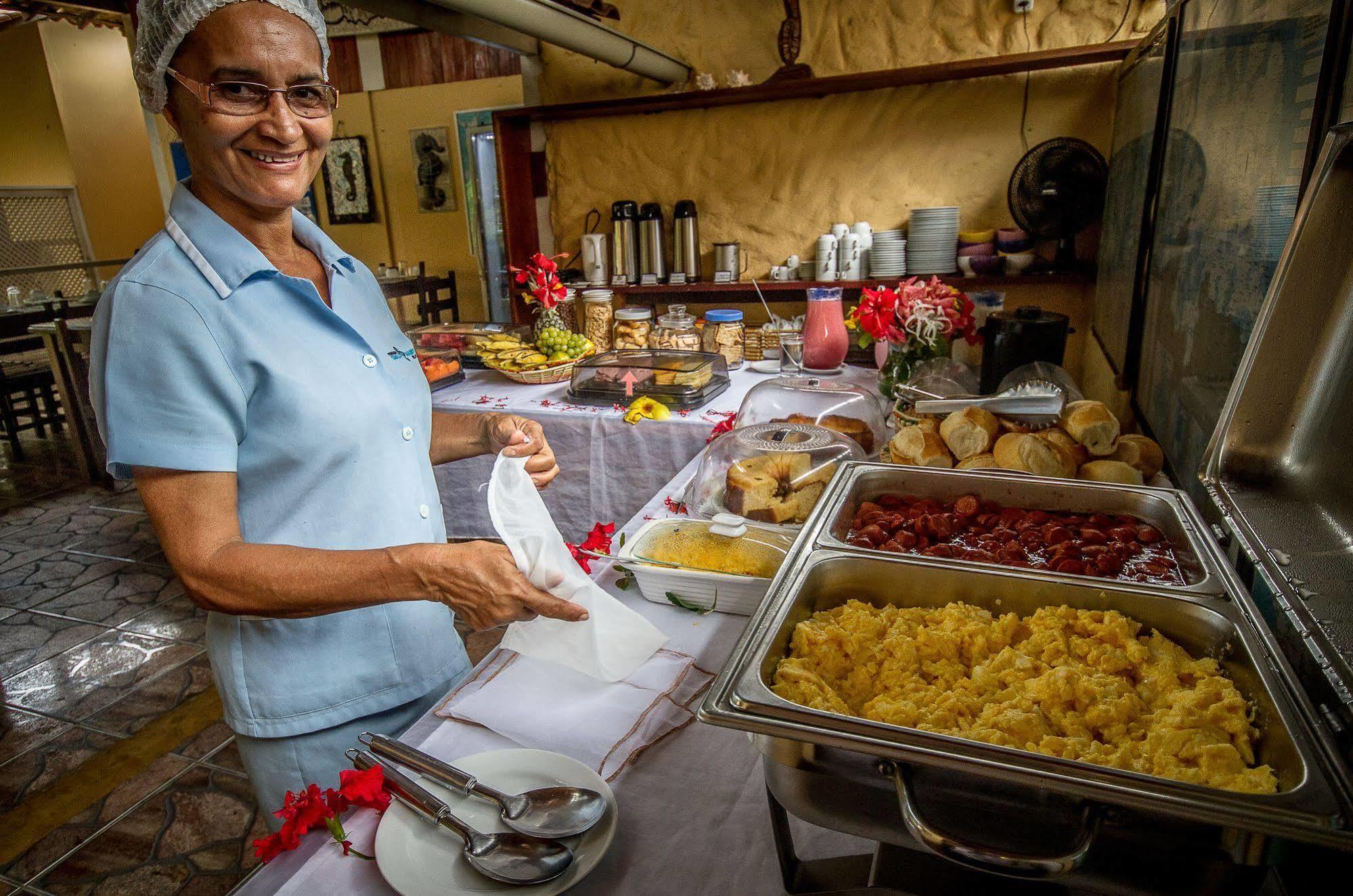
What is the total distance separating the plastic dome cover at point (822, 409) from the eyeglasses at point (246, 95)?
132cm

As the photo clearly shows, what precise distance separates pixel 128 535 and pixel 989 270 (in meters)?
4.92

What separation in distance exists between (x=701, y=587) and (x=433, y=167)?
727 centimetres

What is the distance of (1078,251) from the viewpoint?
3805 millimetres

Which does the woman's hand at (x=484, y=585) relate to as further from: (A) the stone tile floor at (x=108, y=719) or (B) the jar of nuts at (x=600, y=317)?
(B) the jar of nuts at (x=600, y=317)

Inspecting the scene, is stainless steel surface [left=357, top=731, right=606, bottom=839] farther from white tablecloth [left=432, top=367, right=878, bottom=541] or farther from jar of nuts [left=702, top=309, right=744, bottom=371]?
jar of nuts [left=702, top=309, right=744, bottom=371]

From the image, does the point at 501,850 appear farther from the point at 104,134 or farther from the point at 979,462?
the point at 104,134

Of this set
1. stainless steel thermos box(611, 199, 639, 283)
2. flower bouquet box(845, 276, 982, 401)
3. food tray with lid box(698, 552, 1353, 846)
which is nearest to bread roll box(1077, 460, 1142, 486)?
food tray with lid box(698, 552, 1353, 846)

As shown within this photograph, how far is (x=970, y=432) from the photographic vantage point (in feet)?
5.63

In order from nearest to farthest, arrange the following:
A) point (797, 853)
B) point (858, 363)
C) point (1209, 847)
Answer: point (1209, 847), point (797, 853), point (858, 363)

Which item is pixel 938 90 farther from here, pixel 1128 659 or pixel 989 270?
pixel 1128 659

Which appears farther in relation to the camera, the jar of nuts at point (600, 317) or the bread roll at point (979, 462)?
the jar of nuts at point (600, 317)

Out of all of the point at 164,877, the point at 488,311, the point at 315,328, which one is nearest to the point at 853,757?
the point at 315,328

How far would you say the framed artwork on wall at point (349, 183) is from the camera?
761cm

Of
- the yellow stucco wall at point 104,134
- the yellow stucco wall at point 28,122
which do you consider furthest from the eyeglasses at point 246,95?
the yellow stucco wall at point 28,122
